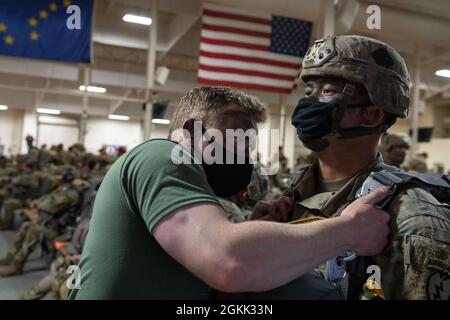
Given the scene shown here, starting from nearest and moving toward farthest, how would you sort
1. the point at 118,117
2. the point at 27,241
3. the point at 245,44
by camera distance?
the point at 27,241 < the point at 245,44 < the point at 118,117

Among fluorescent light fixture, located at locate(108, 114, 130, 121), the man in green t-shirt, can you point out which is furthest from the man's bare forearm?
fluorescent light fixture, located at locate(108, 114, 130, 121)

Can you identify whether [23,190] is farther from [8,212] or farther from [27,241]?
[27,241]

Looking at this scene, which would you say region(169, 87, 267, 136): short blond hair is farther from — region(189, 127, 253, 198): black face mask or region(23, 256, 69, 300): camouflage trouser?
region(23, 256, 69, 300): camouflage trouser

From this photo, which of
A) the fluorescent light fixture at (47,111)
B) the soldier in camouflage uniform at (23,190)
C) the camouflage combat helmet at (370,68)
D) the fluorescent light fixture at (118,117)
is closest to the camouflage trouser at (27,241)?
the soldier in camouflage uniform at (23,190)

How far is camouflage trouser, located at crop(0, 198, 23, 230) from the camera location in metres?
7.77

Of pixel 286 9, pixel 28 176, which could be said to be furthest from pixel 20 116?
pixel 286 9

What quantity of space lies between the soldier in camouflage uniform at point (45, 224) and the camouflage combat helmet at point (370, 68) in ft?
16.4

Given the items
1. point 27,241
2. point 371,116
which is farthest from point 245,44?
point 371,116

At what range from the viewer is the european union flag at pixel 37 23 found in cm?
182

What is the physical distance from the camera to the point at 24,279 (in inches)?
204

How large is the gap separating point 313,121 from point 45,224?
5.21m

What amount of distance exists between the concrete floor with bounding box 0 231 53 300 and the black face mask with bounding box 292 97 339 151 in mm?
3829

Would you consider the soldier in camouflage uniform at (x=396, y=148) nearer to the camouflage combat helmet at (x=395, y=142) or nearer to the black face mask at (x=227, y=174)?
the camouflage combat helmet at (x=395, y=142)
